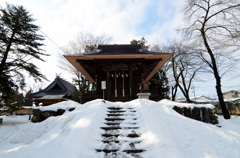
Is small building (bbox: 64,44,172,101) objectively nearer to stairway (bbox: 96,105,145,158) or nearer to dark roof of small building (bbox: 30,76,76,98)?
stairway (bbox: 96,105,145,158)

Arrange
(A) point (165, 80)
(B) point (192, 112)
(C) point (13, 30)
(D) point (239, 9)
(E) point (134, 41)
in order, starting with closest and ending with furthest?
(B) point (192, 112) < (D) point (239, 9) < (C) point (13, 30) < (A) point (165, 80) < (E) point (134, 41)

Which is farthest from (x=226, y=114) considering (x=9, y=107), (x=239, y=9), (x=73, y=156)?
(x=9, y=107)

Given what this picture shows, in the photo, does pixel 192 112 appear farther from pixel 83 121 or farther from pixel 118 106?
pixel 83 121

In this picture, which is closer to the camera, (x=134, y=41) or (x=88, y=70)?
(x=88, y=70)

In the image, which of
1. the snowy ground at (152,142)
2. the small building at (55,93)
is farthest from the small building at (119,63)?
the small building at (55,93)

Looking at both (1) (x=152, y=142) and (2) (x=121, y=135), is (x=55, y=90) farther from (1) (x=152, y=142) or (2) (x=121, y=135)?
(1) (x=152, y=142)

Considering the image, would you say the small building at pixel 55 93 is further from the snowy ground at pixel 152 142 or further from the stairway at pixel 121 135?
the snowy ground at pixel 152 142

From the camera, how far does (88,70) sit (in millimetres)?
11648

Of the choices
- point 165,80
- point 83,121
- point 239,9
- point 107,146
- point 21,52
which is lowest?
point 107,146

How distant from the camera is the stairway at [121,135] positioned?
2621mm

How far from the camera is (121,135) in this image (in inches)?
126

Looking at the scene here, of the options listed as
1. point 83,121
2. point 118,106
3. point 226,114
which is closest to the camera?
point 83,121

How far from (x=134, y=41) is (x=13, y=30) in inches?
656

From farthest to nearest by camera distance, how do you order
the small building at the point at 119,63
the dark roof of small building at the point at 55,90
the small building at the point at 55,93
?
the dark roof of small building at the point at 55,90 < the small building at the point at 55,93 < the small building at the point at 119,63
